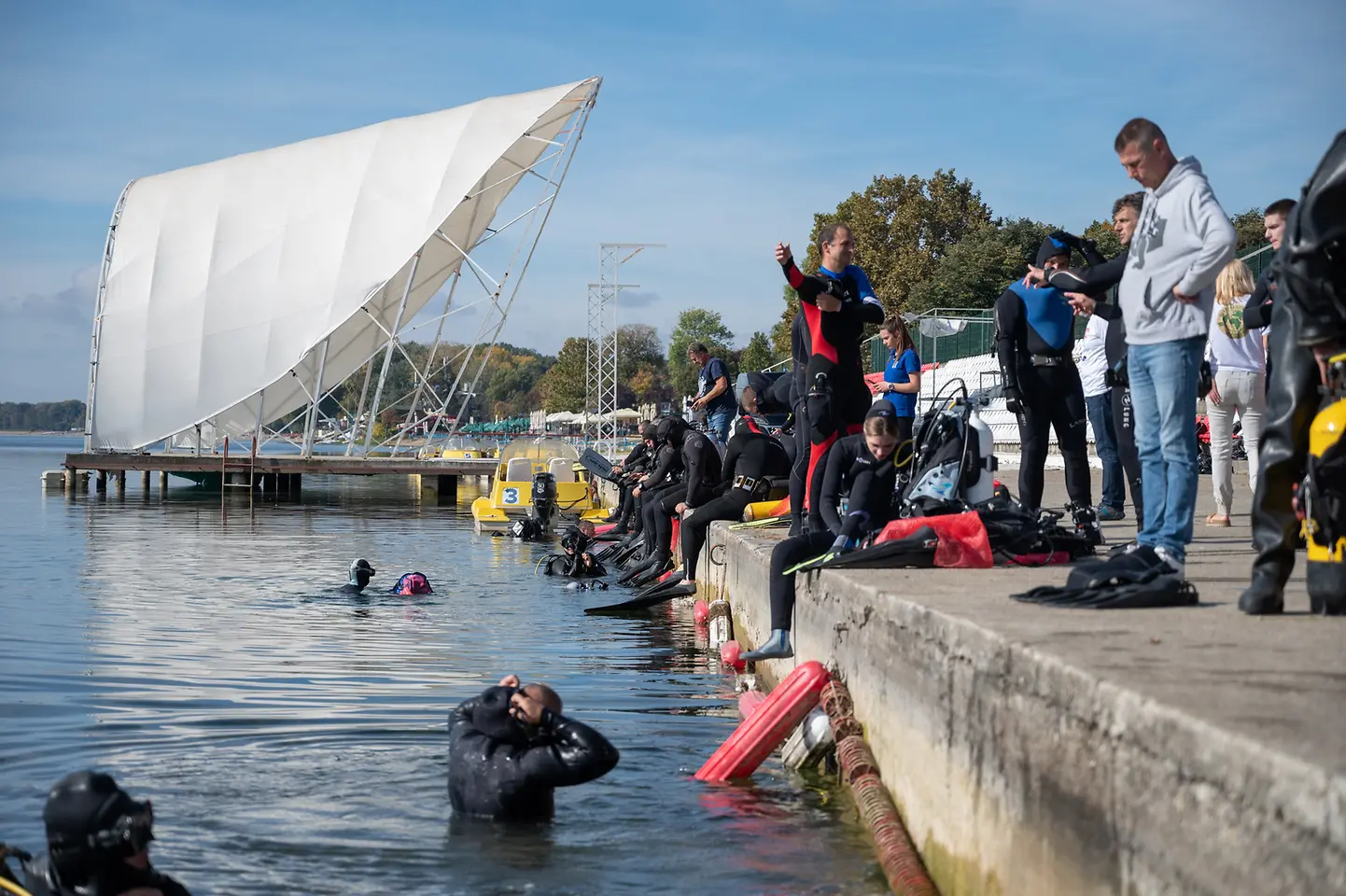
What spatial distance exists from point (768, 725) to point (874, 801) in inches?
49.8

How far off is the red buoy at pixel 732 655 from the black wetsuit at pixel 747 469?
2.92 m

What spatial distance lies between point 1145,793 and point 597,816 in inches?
139

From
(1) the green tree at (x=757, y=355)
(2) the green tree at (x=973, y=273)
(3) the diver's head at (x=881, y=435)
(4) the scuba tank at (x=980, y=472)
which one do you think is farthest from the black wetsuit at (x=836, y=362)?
(1) the green tree at (x=757, y=355)

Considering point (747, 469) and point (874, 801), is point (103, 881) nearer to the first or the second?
point (874, 801)

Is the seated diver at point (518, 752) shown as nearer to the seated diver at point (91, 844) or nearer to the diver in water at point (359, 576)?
the seated diver at point (91, 844)

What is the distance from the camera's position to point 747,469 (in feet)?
42.5

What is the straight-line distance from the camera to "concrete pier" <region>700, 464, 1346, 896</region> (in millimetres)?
2541

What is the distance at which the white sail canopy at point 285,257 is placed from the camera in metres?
43.0

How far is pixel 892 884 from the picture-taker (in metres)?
4.79

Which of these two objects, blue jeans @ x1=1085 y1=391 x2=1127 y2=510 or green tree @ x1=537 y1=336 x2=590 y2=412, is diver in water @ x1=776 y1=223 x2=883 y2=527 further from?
green tree @ x1=537 y1=336 x2=590 y2=412

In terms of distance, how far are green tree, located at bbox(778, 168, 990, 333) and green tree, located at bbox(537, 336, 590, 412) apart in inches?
2519

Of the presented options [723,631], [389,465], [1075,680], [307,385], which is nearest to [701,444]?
[723,631]

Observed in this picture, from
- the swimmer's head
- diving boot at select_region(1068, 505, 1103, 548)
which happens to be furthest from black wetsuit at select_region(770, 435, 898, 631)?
the swimmer's head

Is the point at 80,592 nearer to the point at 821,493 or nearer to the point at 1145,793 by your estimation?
the point at 821,493
